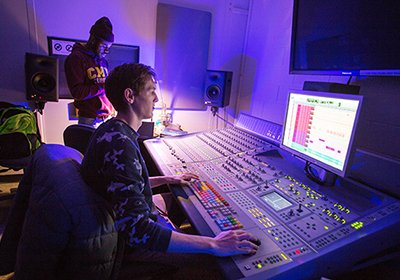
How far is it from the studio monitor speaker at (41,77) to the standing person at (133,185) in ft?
5.87

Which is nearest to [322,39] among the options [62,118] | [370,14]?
[370,14]

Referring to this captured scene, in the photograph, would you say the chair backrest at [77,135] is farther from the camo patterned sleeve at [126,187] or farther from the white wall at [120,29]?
the white wall at [120,29]

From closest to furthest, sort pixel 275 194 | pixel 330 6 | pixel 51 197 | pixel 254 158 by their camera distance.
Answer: pixel 51 197
pixel 275 194
pixel 330 6
pixel 254 158

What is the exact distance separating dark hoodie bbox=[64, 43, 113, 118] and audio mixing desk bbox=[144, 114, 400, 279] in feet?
3.46

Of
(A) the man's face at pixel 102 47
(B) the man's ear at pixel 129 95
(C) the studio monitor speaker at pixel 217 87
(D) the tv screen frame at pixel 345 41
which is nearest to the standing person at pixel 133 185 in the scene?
(B) the man's ear at pixel 129 95

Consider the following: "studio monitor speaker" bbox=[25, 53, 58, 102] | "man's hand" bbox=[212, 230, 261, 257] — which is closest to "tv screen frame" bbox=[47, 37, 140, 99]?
"studio monitor speaker" bbox=[25, 53, 58, 102]

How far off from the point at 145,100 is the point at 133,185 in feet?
1.28

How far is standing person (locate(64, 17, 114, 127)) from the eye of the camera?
2.15 metres

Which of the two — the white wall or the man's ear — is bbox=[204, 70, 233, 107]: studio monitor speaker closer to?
the white wall

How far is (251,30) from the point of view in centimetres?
275

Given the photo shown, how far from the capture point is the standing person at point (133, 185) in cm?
83

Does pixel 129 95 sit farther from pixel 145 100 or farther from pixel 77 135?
pixel 77 135

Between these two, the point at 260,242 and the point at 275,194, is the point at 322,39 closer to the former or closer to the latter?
the point at 275,194

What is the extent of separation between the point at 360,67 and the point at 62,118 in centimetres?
281
